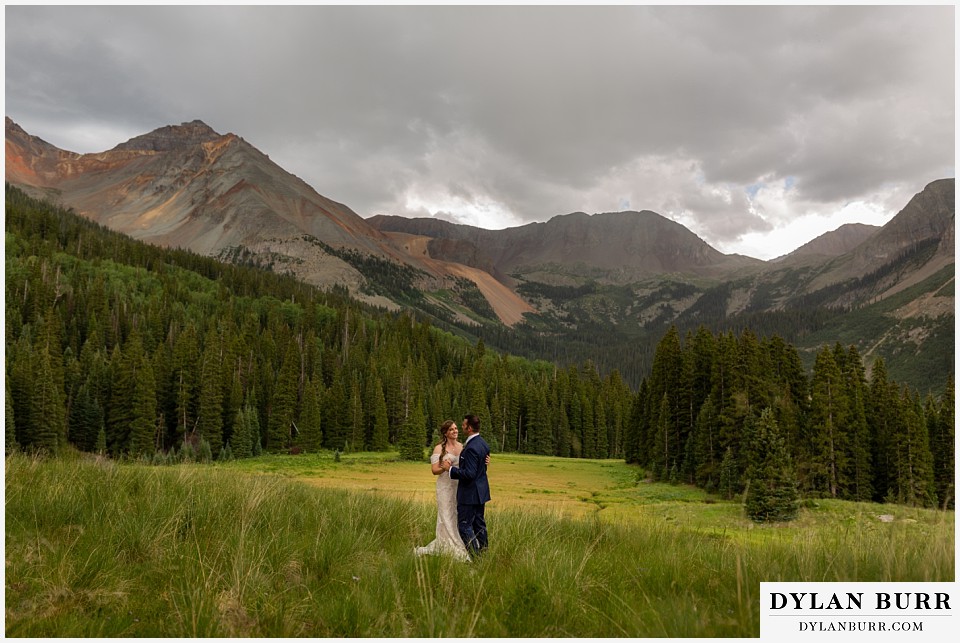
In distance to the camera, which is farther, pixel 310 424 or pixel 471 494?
pixel 310 424

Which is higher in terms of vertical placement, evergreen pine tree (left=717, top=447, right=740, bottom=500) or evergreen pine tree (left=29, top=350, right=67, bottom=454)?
evergreen pine tree (left=29, top=350, right=67, bottom=454)

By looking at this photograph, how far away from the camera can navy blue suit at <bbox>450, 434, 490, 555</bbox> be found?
8.73 meters

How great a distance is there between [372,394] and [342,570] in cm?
9234

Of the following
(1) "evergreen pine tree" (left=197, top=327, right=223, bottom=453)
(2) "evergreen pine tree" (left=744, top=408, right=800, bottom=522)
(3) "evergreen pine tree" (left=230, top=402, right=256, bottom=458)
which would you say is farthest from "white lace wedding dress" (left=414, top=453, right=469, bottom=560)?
(1) "evergreen pine tree" (left=197, top=327, right=223, bottom=453)

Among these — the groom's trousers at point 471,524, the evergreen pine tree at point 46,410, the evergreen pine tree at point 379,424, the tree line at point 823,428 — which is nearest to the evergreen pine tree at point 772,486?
the tree line at point 823,428

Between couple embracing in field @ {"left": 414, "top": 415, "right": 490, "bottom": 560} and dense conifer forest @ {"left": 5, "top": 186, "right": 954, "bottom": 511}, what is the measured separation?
6566 millimetres

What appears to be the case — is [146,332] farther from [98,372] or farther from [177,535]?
[177,535]

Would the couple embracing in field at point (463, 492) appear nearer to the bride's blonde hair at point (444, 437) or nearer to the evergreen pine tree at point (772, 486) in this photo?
the bride's blonde hair at point (444, 437)

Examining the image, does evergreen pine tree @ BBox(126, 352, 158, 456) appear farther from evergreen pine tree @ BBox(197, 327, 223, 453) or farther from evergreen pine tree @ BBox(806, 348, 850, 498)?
evergreen pine tree @ BBox(806, 348, 850, 498)

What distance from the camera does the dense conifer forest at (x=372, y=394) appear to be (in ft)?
154

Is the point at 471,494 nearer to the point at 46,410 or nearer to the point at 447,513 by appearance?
the point at 447,513

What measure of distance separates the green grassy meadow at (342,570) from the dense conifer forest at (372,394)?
344 centimetres

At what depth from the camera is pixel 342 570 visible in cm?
677

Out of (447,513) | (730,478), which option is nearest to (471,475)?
(447,513)
